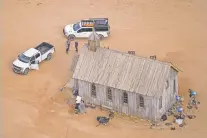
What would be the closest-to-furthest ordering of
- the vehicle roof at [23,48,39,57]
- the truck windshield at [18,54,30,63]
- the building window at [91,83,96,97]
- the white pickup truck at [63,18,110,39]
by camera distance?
the building window at [91,83,96,97], the truck windshield at [18,54,30,63], the vehicle roof at [23,48,39,57], the white pickup truck at [63,18,110,39]

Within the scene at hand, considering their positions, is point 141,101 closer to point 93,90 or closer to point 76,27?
point 93,90

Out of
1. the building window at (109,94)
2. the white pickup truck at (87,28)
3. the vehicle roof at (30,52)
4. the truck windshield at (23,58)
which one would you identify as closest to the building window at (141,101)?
the building window at (109,94)

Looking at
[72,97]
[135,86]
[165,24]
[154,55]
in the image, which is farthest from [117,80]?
[165,24]

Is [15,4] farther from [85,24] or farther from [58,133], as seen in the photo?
[58,133]

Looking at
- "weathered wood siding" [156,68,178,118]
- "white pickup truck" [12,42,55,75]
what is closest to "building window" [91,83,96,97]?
"weathered wood siding" [156,68,178,118]

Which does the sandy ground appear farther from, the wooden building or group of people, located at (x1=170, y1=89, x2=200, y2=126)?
the wooden building

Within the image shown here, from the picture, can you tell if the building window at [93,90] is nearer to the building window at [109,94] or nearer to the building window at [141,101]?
the building window at [109,94]
